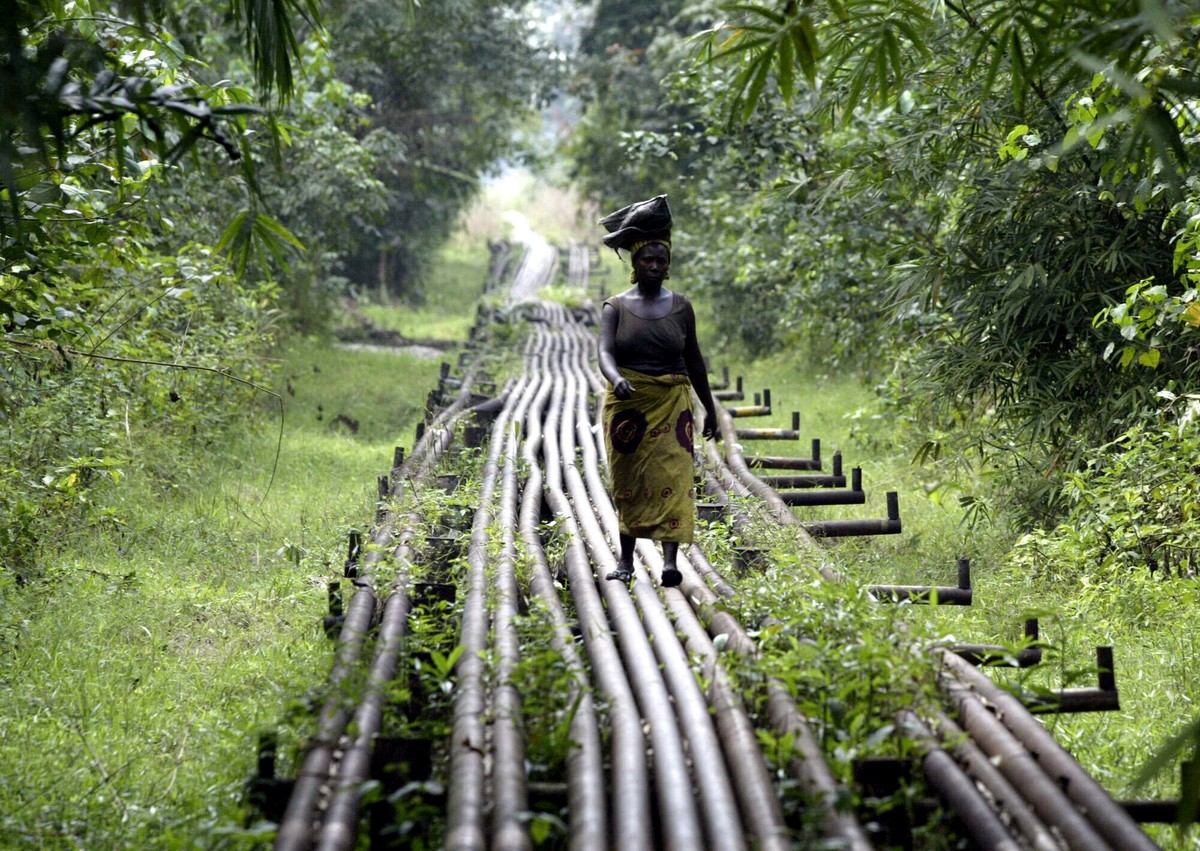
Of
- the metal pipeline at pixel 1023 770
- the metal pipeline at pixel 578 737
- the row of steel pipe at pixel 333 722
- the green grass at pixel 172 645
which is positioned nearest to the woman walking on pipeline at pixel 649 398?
the metal pipeline at pixel 578 737

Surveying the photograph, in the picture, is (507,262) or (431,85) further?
(507,262)

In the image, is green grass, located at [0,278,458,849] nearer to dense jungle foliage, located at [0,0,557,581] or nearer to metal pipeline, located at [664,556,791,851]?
dense jungle foliage, located at [0,0,557,581]

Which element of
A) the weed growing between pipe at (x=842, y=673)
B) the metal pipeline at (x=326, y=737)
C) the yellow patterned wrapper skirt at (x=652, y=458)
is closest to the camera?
the metal pipeline at (x=326, y=737)

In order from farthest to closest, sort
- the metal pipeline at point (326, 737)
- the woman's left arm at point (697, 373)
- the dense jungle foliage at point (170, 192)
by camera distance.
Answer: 1. the woman's left arm at point (697, 373)
2. the dense jungle foliage at point (170, 192)
3. the metal pipeline at point (326, 737)

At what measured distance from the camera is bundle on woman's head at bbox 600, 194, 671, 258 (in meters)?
5.27

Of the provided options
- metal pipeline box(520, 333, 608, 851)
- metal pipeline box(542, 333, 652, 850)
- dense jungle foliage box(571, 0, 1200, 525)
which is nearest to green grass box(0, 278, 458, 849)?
metal pipeline box(520, 333, 608, 851)

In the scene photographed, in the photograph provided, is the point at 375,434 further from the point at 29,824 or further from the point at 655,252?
the point at 29,824

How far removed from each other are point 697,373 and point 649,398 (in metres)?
0.37

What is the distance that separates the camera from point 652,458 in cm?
530

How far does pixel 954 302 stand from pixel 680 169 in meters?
14.7

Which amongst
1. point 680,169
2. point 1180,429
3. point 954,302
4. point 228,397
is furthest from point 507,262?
point 1180,429

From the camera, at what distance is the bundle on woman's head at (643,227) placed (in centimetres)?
527

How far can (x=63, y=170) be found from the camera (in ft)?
17.6

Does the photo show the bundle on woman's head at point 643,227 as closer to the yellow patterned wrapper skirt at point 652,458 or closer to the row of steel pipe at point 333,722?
the yellow patterned wrapper skirt at point 652,458
